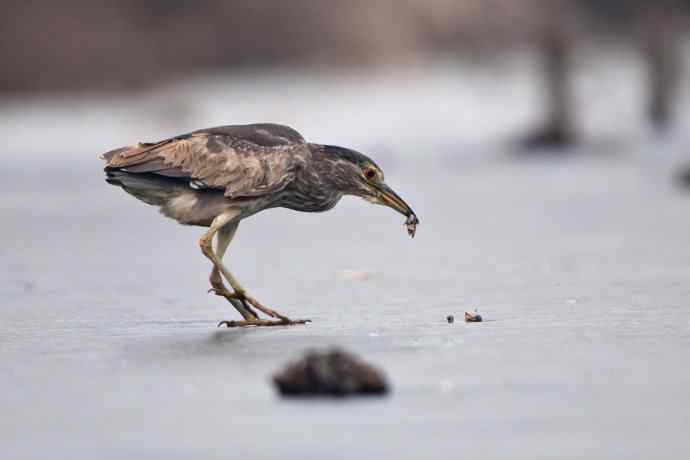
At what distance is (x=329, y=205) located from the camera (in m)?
9.98

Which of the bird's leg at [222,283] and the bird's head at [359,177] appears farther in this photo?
the bird's head at [359,177]

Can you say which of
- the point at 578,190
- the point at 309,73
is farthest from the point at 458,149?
the point at 309,73

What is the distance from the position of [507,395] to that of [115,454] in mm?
1615

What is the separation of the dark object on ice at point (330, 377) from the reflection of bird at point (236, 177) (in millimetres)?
2862

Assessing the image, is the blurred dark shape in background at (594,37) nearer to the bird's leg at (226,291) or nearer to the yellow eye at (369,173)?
the yellow eye at (369,173)

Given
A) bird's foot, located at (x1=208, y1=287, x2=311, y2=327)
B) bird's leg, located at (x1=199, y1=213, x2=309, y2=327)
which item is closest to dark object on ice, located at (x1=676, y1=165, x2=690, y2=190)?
bird's leg, located at (x1=199, y1=213, x2=309, y2=327)

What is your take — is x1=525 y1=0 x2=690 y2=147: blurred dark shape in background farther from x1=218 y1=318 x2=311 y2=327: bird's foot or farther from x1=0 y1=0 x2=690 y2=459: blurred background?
x1=218 y1=318 x2=311 y2=327: bird's foot

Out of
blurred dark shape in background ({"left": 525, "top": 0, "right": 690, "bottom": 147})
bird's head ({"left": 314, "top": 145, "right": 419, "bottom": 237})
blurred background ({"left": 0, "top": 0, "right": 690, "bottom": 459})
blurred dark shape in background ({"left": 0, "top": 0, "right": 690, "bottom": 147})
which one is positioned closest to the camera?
blurred background ({"left": 0, "top": 0, "right": 690, "bottom": 459})

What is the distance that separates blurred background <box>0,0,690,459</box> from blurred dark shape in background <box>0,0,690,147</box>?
0.30 feet

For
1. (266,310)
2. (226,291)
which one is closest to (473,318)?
(266,310)

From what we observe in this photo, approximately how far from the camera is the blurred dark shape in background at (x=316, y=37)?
1062 inches

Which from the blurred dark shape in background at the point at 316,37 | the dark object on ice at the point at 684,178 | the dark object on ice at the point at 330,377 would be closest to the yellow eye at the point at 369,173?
the dark object on ice at the point at 330,377

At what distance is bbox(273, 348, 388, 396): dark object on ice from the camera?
22.1 ft

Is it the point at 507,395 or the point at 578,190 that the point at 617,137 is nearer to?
the point at 578,190
